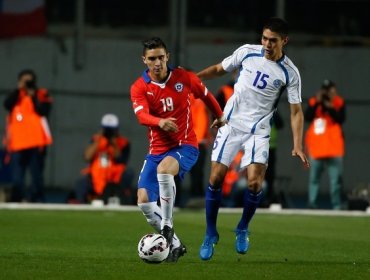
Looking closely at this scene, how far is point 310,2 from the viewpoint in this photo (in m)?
29.0

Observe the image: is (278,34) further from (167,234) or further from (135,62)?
(135,62)

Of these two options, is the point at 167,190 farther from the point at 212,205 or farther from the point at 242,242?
the point at 242,242

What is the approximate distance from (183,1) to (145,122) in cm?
1282

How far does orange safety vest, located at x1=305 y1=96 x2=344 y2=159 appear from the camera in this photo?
22016mm

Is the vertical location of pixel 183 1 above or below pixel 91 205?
above

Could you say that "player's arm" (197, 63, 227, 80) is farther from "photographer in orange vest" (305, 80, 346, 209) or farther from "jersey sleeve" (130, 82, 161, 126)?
"photographer in orange vest" (305, 80, 346, 209)

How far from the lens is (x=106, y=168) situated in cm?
2166

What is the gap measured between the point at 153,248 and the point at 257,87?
220 cm

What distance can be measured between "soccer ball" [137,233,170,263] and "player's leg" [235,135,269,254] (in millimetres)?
1409

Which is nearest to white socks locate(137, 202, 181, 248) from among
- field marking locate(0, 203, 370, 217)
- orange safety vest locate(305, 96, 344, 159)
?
field marking locate(0, 203, 370, 217)

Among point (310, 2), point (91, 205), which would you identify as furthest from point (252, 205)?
point (310, 2)

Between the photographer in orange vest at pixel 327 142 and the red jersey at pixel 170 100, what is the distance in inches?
355

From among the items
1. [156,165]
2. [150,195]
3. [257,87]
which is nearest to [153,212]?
[150,195]

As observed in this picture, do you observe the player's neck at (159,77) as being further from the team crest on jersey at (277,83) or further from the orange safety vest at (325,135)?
the orange safety vest at (325,135)
